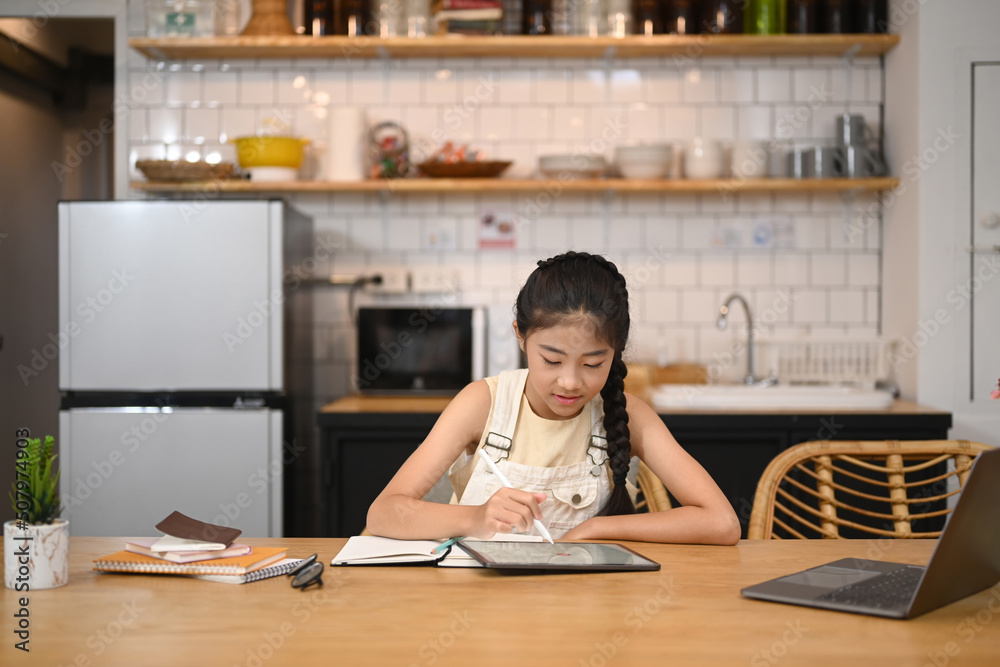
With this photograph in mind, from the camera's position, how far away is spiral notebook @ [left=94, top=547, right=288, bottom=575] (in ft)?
3.90

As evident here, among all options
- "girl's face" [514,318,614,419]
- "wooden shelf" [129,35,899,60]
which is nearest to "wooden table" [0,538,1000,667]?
"girl's face" [514,318,614,419]

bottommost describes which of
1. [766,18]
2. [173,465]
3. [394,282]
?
[173,465]

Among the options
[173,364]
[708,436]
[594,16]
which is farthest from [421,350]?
[594,16]

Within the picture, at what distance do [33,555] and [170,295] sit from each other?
197 cm

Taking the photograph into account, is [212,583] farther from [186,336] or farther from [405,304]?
[405,304]

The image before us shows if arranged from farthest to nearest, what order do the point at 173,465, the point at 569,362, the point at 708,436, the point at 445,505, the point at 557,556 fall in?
the point at 173,465
the point at 708,436
the point at 569,362
the point at 445,505
the point at 557,556

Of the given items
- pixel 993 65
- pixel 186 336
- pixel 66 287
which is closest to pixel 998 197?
pixel 993 65

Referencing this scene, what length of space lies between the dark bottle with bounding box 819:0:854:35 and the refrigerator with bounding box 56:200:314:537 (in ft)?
6.89

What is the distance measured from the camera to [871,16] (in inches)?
130

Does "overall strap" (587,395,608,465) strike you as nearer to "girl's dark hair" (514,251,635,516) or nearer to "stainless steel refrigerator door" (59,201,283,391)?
"girl's dark hair" (514,251,635,516)

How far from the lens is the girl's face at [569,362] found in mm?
1530

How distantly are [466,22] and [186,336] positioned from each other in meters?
1.50

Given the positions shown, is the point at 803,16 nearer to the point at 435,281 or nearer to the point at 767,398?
the point at 767,398

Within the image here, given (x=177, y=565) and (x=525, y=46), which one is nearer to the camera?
(x=177, y=565)
